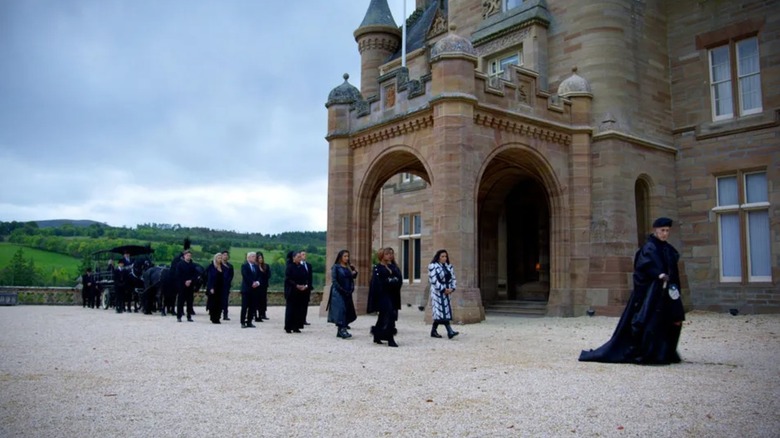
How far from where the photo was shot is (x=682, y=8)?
17.5 meters

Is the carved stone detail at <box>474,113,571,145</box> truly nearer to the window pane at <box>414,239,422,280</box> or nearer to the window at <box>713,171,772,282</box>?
the window at <box>713,171,772,282</box>

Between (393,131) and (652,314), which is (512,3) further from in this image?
(652,314)

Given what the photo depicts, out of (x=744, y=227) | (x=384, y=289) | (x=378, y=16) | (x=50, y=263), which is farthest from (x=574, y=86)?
(x=50, y=263)

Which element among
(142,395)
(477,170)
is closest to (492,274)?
(477,170)

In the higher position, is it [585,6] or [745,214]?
[585,6]

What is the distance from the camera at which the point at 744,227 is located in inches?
615

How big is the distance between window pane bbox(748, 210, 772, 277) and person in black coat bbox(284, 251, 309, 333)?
37.1 ft

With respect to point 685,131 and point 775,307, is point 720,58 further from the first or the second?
point 775,307

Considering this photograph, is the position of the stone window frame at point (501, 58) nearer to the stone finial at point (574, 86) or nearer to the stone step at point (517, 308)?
the stone finial at point (574, 86)

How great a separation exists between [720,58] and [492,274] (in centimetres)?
859

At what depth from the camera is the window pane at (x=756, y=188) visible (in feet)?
51.0

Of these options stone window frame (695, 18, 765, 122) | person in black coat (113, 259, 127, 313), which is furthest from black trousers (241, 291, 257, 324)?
stone window frame (695, 18, 765, 122)

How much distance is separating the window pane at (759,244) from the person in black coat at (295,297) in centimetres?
1130

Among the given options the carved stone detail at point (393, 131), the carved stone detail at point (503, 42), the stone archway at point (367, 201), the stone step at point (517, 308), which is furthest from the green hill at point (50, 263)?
the carved stone detail at point (503, 42)
